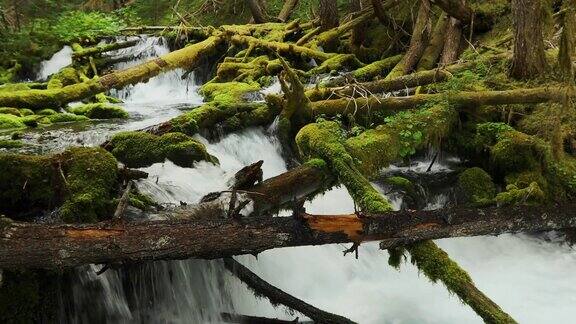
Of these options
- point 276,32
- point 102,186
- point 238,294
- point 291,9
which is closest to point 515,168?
point 238,294

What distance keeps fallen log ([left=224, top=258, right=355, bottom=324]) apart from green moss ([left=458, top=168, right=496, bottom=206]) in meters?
3.27

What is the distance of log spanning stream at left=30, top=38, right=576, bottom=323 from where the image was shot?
179 inches

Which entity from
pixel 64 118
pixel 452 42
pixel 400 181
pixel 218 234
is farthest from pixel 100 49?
pixel 218 234

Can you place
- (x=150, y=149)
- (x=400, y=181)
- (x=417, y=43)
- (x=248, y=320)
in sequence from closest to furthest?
(x=248, y=320) < (x=150, y=149) < (x=400, y=181) < (x=417, y=43)

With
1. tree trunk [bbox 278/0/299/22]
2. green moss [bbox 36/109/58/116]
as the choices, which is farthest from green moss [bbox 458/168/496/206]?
tree trunk [bbox 278/0/299/22]

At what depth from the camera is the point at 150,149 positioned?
18.5 ft

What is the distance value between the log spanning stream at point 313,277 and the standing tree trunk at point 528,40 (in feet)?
6.13

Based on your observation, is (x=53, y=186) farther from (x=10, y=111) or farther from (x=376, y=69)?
(x=376, y=69)

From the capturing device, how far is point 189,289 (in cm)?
489

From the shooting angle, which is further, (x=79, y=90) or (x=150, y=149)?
(x=79, y=90)

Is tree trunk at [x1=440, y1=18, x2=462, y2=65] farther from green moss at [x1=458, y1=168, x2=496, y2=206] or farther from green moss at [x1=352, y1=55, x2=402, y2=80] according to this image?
green moss at [x1=458, y1=168, x2=496, y2=206]

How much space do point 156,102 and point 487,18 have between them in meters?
8.00

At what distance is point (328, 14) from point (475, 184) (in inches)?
320

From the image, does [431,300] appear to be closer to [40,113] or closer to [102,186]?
[102,186]
